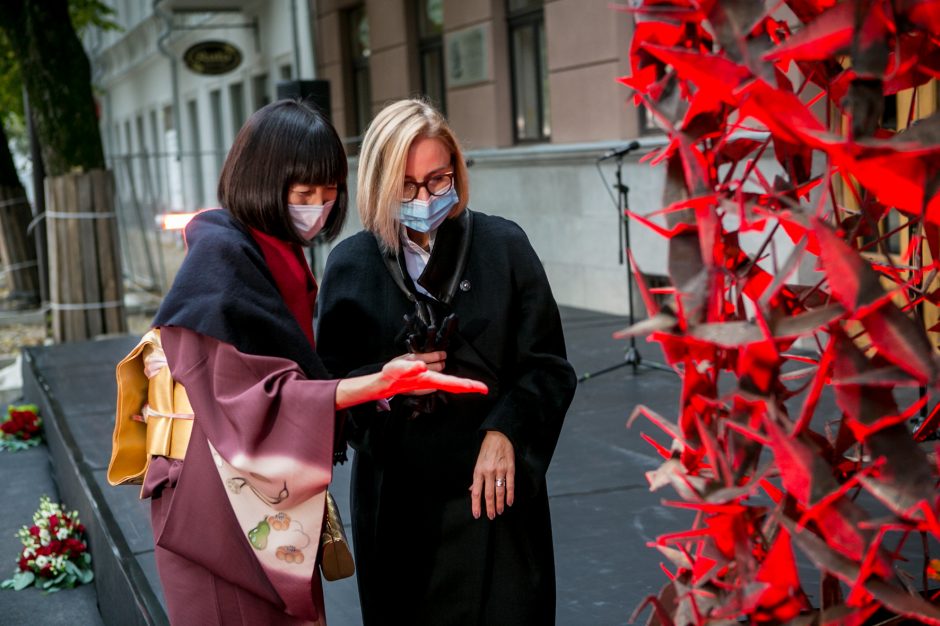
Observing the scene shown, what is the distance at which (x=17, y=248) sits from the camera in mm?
15211

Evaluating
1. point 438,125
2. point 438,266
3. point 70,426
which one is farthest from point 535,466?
point 70,426

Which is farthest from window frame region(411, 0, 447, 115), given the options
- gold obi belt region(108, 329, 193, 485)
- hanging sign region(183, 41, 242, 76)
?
gold obi belt region(108, 329, 193, 485)

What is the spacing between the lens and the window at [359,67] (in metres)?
16.8

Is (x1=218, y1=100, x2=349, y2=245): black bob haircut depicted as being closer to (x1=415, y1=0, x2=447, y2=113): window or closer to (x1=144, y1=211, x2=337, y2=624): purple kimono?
(x1=144, y1=211, x2=337, y2=624): purple kimono

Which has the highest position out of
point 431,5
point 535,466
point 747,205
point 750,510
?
point 431,5

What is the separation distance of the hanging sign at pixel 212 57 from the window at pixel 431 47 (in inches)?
228

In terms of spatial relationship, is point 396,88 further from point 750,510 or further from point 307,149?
point 750,510

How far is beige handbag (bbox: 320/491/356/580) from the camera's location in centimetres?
246

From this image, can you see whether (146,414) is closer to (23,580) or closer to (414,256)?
(414,256)

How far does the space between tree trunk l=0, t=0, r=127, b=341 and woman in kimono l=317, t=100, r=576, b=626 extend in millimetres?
7782

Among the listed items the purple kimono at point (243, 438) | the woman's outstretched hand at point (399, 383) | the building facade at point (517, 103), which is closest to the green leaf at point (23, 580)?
the building facade at point (517, 103)

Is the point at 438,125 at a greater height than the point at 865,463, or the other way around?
the point at 438,125

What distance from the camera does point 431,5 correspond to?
47.2 ft

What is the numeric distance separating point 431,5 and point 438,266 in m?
12.4
